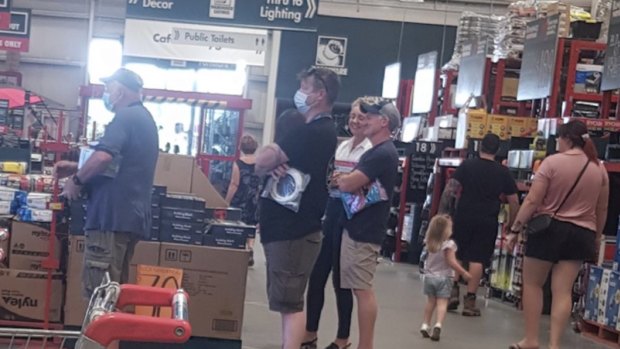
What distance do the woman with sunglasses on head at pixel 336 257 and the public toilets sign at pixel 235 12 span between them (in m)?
4.52

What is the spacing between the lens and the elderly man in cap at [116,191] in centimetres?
494

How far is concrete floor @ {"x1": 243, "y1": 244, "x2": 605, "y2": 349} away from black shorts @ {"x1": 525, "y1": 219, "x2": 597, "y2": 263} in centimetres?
121

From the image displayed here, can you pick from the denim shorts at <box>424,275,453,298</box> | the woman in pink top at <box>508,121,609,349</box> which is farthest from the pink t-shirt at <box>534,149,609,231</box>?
the denim shorts at <box>424,275,453,298</box>

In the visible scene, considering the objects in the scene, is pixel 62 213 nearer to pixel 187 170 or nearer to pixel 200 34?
pixel 187 170

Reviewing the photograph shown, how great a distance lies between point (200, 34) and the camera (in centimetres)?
1194

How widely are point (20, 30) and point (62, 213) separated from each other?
769cm

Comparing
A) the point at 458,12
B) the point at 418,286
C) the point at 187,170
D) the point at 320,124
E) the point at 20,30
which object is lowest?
the point at 418,286

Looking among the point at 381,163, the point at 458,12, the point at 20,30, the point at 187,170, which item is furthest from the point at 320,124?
the point at 458,12

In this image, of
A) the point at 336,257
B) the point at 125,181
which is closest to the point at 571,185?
the point at 336,257

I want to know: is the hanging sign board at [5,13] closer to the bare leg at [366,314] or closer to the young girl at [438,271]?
the young girl at [438,271]

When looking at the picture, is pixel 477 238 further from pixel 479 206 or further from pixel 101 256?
pixel 101 256

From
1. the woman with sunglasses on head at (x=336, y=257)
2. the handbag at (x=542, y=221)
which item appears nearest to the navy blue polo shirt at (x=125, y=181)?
the woman with sunglasses on head at (x=336, y=257)

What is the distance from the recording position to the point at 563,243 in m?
6.24

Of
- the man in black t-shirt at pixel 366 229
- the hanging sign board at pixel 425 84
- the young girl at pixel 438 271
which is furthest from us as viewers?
the hanging sign board at pixel 425 84
